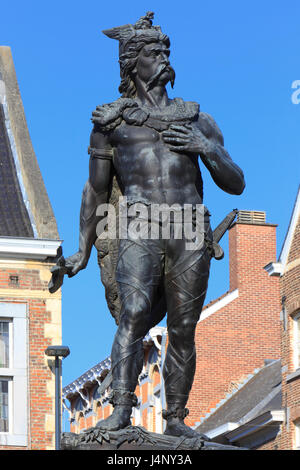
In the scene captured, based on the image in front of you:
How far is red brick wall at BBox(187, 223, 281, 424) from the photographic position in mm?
38656

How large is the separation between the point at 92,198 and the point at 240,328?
29.7 metres

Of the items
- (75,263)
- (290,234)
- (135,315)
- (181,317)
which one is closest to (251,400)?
(290,234)

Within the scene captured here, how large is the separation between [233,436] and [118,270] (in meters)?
24.8

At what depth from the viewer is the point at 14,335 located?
89.1 ft

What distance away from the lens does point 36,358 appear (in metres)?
27.1

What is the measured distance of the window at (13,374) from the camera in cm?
2645

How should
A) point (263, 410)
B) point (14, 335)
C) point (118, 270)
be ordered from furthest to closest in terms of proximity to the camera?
1. point (263, 410)
2. point (14, 335)
3. point (118, 270)

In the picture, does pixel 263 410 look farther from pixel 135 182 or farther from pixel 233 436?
pixel 135 182

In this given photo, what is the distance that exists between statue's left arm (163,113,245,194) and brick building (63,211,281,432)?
89.3 feet

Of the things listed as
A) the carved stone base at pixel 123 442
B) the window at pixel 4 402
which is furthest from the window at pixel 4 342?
the carved stone base at pixel 123 442

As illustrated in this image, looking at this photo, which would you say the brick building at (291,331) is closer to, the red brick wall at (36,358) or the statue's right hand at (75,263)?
the red brick wall at (36,358)

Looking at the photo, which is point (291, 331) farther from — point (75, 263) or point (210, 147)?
point (210, 147)

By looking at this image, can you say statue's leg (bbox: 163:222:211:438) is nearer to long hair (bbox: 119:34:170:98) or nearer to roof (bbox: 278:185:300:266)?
long hair (bbox: 119:34:170:98)

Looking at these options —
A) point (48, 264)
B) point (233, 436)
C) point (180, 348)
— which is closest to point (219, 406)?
point (233, 436)
